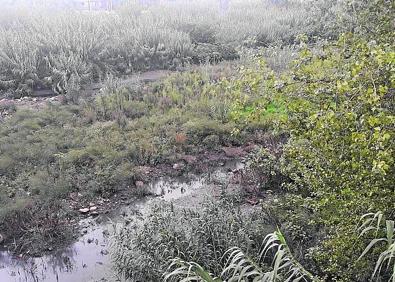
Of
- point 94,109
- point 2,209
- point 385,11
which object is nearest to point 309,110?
point 385,11

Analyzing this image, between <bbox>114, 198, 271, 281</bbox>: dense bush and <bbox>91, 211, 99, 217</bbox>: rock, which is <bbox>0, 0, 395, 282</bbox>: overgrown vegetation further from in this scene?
<bbox>91, 211, 99, 217</bbox>: rock

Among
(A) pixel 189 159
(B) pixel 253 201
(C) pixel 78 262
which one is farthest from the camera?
(A) pixel 189 159

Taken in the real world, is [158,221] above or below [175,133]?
above

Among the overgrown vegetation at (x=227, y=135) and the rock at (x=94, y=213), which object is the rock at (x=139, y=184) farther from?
the rock at (x=94, y=213)

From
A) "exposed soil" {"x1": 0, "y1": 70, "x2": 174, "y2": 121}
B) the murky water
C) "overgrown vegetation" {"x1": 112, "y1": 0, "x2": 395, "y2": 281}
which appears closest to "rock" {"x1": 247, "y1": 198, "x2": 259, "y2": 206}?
the murky water

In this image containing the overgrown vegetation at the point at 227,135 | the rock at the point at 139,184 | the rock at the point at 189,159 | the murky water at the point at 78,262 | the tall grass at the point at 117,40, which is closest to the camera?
the overgrown vegetation at the point at 227,135

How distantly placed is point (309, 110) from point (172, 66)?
984 centimetres

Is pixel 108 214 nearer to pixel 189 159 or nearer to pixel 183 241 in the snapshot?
pixel 189 159

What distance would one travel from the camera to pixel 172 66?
13273mm

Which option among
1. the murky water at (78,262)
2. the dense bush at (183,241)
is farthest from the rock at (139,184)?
the dense bush at (183,241)

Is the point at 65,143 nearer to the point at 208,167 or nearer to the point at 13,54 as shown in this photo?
the point at 208,167

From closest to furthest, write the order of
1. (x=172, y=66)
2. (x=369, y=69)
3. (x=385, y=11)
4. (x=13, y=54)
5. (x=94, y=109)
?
(x=369, y=69) < (x=385, y=11) < (x=94, y=109) < (x=13, y=54) < (x=172, y=66)

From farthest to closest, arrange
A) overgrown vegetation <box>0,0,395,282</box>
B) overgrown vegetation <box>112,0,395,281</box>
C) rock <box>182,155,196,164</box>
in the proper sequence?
rock <box>182,155,196,164</box> → overgrown vegetation <box>0,0,395,282</box> → overgrown vegetation <box>112,0,395,281</box>

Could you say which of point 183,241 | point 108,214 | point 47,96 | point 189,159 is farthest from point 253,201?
point 47,96
